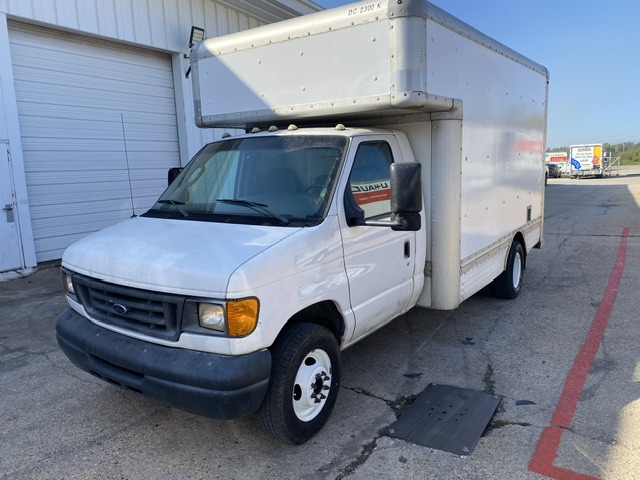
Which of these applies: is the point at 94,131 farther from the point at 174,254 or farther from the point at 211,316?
the point at 211,316

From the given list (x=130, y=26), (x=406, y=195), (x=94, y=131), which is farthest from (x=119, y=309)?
(x=130, y=26)

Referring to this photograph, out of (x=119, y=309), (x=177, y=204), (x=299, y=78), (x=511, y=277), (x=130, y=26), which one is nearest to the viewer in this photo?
(x=119, y=309)

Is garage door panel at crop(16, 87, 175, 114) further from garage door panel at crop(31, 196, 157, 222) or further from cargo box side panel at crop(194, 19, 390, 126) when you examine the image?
cargo box side panel at crop(194, 19, 390, 126)

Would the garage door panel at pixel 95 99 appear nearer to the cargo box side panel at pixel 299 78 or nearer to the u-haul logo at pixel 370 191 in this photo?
the cargo box side panel at pixel 299 78

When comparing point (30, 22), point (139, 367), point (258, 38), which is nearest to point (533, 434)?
point (139, 367)

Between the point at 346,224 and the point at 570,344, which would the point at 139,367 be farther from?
the point at 570,344

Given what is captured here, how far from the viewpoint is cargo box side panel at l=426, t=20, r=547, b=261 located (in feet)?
14.1

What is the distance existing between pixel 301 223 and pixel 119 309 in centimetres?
130

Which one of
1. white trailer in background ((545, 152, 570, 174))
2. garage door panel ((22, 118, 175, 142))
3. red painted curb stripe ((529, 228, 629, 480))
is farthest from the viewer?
white trailer in background ((545, 152, 570, 174))

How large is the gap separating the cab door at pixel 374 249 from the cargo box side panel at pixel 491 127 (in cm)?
68

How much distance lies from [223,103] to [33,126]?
5.15 meters

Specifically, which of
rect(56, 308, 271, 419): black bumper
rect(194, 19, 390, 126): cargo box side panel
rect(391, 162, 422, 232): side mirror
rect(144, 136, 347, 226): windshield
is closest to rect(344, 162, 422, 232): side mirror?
rect(391, 162, 422, 232): side mirror

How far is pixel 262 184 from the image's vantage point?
3.81 m

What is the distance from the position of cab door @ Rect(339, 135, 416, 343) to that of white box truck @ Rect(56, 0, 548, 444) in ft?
0.05
